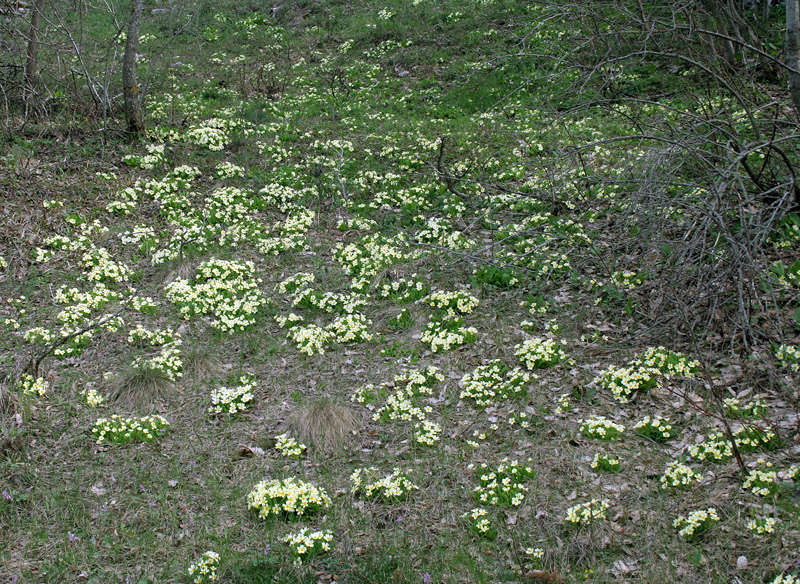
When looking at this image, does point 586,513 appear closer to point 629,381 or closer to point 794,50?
point 629,381

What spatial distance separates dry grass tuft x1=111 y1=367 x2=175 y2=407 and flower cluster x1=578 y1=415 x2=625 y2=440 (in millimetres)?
3880

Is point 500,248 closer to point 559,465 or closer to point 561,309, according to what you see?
point 561,309

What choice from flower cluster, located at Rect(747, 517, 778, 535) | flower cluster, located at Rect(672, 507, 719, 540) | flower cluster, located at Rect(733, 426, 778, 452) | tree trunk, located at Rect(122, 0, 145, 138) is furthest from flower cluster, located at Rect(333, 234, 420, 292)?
tree trunk, located at Rect(122, 0, 145, 138)

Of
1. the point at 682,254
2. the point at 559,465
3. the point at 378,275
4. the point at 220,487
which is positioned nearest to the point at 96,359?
the point at 220,487

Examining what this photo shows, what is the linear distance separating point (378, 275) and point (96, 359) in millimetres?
3291

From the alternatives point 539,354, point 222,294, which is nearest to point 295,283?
point 222,294

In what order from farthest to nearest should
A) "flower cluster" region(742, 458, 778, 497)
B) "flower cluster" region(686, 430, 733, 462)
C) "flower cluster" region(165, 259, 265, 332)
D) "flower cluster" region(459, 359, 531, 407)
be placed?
"flower cluster" region(165, 259, 265, 332), "flower cluster" region(459, 359, 531, 407), "flower cluster" region(686, 430, 733, 462), "flower cluster" region(742, 458, 778, 497)

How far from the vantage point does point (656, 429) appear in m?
4.95

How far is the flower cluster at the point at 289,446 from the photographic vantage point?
17.5 ft

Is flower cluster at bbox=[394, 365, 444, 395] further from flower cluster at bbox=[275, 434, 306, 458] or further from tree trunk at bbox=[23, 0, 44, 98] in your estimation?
tree trunk at bbox=[23, 0, 44, 98]

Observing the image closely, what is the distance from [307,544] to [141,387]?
2.76 m

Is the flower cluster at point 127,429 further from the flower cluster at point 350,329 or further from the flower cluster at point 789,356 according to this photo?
the flower cluster at point 789,356

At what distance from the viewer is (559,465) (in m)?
4.87

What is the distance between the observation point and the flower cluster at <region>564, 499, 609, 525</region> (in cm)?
423
